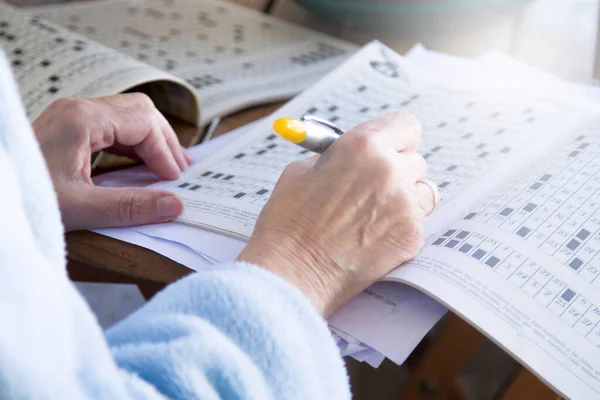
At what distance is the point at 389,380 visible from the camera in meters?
1.12

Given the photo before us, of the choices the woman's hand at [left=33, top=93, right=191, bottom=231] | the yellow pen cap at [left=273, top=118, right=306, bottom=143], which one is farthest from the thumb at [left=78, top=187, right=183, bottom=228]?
the yellow pen cap at [left=273, top=118, right=306, bottom=143]

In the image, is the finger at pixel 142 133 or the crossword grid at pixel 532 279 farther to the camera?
the finger at pixel 142 133

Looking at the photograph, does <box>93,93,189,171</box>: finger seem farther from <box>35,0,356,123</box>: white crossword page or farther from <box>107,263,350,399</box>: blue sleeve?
<box>107,263,350,399</box>: blue sleeve

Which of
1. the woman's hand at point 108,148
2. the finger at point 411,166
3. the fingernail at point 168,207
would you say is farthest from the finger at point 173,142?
the finger at point 411,166

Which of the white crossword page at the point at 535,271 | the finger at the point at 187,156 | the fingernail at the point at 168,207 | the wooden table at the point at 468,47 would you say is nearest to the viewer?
the white crossword page at the point at 535,271

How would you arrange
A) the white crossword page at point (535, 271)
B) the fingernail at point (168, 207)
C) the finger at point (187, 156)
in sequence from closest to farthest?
the white crossword page at point (535, 271) < the fingernail at point (168, 207) < the finger at point (187, 156)

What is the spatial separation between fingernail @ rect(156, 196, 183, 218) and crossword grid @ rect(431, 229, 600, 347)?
19 cm

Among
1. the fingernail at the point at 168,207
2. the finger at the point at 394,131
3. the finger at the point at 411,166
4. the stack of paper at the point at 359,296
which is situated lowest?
the stack of paper at the point at 359,296

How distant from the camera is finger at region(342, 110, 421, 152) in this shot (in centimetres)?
46

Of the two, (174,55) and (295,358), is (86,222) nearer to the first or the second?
(295,358)

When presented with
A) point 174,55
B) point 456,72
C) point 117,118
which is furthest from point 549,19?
point 117,118

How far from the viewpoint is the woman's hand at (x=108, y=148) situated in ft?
1.64

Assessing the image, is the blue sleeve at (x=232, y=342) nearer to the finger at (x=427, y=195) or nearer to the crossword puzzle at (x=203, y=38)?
the finger at (x=427, y=195)

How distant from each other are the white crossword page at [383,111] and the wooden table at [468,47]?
0.08 m
